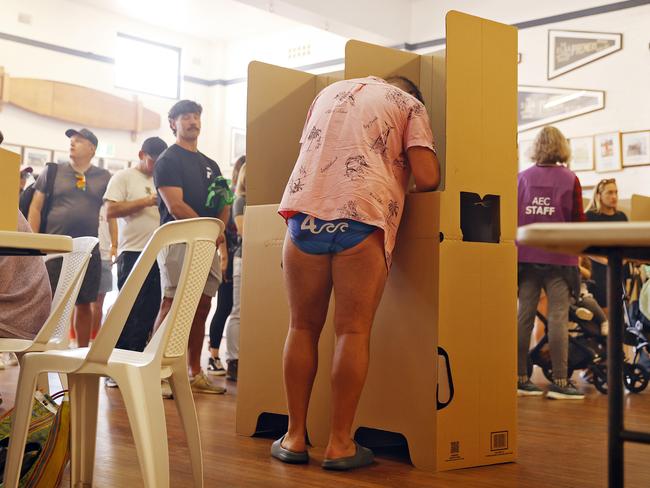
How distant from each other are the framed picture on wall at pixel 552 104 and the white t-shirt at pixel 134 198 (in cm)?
367

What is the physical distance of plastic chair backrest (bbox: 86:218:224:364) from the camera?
67.6 inches

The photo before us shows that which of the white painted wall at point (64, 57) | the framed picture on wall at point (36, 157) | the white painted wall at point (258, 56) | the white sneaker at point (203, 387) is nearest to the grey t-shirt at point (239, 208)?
the white sneaker at point (203, 387)

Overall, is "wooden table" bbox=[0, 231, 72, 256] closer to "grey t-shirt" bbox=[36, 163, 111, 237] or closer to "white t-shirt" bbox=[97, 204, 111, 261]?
"grey t-shirt" bbox=[36, 163, 111, 237]

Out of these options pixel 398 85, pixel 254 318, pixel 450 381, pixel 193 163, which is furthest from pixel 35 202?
pixel 450 381

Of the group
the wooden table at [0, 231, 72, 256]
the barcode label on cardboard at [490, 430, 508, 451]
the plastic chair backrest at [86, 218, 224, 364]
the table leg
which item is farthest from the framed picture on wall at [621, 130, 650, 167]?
the wooden table at [0, 231, 72, 256]

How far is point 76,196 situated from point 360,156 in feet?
10.3

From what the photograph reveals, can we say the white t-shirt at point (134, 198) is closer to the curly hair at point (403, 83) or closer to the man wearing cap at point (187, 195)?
the man wearing cap at point (187, 195)

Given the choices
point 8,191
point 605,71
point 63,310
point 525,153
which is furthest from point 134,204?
point 605,71

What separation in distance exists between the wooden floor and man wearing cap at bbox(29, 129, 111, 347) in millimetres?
1727

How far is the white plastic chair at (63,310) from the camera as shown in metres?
2.26

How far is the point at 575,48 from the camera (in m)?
6.68

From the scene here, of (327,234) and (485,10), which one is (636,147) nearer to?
(485,10)

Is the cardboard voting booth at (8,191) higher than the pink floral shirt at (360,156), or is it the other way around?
the pink floral shirt at (360,156)

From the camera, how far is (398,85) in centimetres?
264
